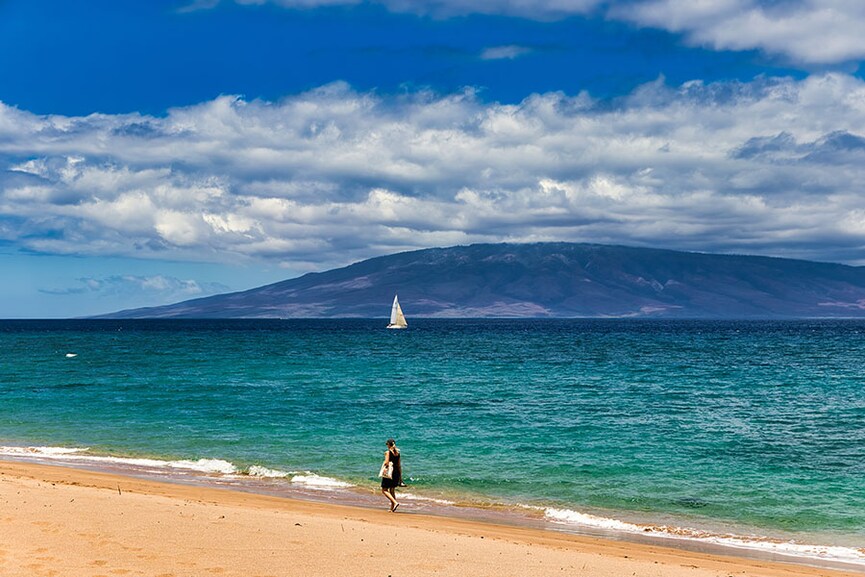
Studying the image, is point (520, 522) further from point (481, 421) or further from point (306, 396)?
point (306, 396)

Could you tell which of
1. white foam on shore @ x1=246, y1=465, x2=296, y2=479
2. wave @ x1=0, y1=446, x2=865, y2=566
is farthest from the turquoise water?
white foam on shore @ x1=246, y1=465, x2=296, y2=479

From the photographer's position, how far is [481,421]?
39.8m

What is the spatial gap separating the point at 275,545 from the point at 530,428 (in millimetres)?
23312

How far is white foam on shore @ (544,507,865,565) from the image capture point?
18.6m

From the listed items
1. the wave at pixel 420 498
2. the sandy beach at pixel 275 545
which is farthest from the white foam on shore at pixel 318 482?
the sandy beach at pixel 275 545

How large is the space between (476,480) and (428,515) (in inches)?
195

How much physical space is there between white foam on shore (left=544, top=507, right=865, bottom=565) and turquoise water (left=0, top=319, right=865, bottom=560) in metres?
0.70

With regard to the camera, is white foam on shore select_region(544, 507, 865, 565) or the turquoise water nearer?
white foam on shore select_region(544, 507, 865, 565)

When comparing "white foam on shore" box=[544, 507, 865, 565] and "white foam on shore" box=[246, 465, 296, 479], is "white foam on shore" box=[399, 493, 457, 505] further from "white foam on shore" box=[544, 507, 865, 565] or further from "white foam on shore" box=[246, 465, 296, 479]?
"white foam on shore" box=[246, 465, 296, 479]

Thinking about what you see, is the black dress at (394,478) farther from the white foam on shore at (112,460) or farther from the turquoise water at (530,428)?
the white foam on shore at (112,460)

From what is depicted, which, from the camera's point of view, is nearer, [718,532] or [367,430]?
[718,532]

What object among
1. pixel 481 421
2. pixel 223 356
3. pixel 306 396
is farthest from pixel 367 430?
pixel 223 356

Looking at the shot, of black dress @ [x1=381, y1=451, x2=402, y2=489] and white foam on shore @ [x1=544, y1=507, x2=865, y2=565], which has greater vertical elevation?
black dress @ [x1=381, y1=451, x2=402, y2=489]

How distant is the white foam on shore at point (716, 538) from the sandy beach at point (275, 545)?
1680mm
